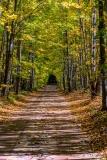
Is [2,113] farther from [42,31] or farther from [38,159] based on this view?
[42,31]

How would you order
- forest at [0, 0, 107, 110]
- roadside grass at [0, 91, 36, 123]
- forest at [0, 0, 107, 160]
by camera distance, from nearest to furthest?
forest at [0, 0, 107, 160] → roadside grass at [0, 91, 36, 123] → forest at [0, 0, 107, 110]

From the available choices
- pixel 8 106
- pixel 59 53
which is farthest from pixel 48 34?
pixel 8 106

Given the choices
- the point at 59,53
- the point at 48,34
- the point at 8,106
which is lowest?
the point at 8,106

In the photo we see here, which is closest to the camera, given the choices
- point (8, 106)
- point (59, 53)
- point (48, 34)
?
point (8, 106)

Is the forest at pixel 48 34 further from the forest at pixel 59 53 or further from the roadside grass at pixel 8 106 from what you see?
the roadside grass at pixel 8 106

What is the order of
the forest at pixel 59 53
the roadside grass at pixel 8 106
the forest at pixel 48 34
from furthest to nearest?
the forest at pixel 48 34 < the roadside grass at pixel 8 106 < the forest at pixel 59 53

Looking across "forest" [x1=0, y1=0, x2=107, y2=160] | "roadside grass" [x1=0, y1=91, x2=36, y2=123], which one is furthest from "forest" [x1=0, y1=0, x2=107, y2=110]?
"roadside grass" [x1=0, y1=91, x2=36, y2=123]

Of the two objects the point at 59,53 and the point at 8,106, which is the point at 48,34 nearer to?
the point at 59,53

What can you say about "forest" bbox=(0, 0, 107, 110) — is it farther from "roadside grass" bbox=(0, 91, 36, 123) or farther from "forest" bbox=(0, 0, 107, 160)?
"roadside grass" bbox=(0, 91, 36, 123)

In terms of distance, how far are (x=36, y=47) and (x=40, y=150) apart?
1401 inches

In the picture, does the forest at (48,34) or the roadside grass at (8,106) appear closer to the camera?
the roadside grass at (8,106)

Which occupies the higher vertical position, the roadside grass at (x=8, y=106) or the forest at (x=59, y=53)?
the forest at (x=59, y=53)

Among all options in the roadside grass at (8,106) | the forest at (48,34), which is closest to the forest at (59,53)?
the forest at (48,34)

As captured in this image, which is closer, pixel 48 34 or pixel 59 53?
pixel 48 34
